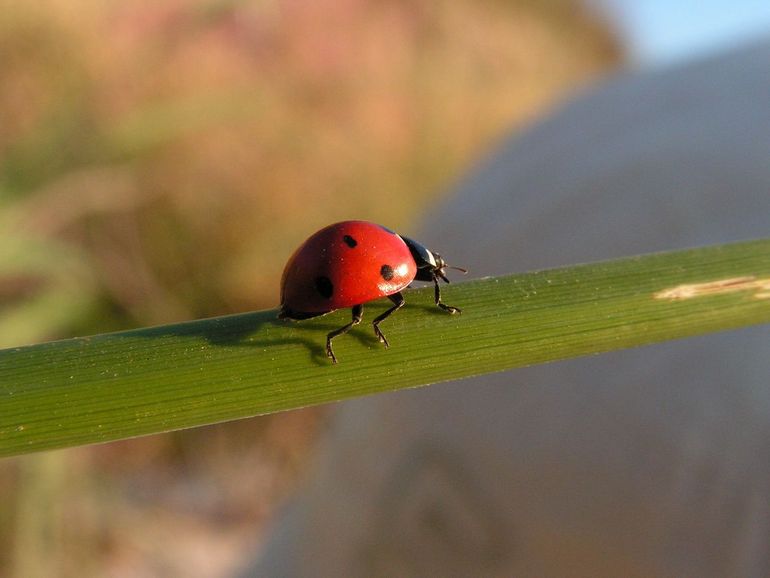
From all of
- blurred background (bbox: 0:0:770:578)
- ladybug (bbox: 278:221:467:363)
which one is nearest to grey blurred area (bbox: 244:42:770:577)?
ladybug (bbox: 278:221:467:363)

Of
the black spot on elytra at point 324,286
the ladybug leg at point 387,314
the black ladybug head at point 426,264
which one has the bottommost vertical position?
the ladybug leg at point 387,314

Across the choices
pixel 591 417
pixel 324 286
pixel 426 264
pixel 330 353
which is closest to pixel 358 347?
pixel 330 353

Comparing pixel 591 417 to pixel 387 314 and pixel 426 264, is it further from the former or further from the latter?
pixel 387 314

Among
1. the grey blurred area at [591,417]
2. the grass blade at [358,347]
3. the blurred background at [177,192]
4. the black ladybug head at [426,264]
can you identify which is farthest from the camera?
the blurred background at [177,192]

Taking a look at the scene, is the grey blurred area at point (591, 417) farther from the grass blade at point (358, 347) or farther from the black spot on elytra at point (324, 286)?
the black spot on elytra at point (324, 286)

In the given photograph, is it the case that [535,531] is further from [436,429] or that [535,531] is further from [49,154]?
[49,154]

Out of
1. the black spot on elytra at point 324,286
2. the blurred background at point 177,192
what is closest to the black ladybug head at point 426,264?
the black spot on elytra at point 324,286
